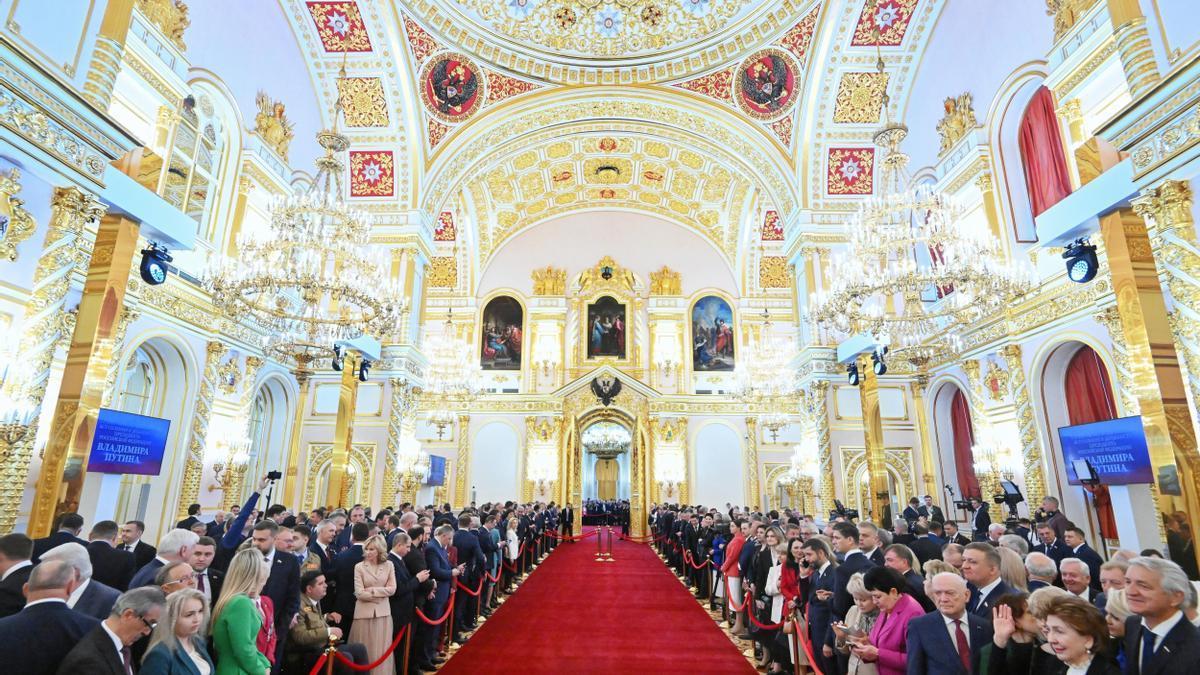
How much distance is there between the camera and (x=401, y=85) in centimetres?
1312

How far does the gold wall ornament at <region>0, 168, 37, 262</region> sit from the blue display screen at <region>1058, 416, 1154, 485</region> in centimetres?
1147

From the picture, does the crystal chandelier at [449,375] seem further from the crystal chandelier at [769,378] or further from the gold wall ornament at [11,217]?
the gold wall ornament at [11,217]

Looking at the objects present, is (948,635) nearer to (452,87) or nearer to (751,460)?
(452,87)

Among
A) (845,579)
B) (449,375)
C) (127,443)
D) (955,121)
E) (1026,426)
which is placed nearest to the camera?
(845,579)

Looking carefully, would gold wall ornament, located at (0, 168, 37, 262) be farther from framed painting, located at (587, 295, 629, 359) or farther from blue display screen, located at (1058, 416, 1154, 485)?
framed painting, located at (587, 295, 629, 359)

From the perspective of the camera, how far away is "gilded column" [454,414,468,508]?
2030 centimetres

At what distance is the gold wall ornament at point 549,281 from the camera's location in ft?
74.0

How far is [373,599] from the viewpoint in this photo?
4.57 m

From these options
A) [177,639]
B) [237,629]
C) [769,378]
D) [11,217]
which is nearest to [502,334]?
[769,378]

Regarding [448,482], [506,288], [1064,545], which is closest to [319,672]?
[1064,545]

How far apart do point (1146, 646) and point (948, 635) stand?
27.7 inches

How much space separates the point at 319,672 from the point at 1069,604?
14.3ft

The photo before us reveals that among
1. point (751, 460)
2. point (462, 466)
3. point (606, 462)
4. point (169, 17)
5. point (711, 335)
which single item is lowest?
point (462, 466)

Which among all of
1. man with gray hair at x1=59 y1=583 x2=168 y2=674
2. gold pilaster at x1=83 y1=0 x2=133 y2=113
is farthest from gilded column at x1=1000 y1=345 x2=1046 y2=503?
gold pilaster at x1=83 y1=0 x2=133 y2=113
